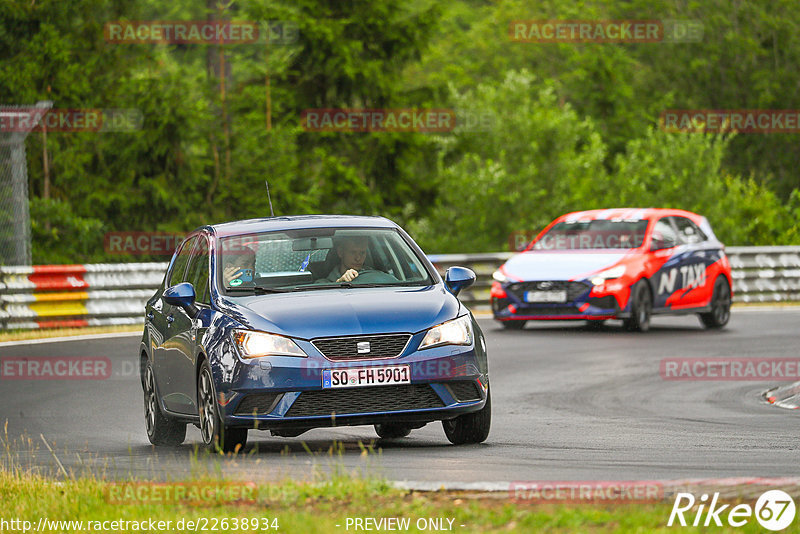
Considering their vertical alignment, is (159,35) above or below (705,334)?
above

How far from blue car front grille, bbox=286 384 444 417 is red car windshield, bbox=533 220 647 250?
12955 millimetres

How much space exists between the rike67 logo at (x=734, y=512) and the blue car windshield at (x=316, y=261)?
164 inches

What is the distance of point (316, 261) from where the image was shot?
1089 cm

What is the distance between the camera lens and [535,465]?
9016 mm

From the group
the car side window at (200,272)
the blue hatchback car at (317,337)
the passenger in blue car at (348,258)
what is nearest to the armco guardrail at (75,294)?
the car side window at (200,272)

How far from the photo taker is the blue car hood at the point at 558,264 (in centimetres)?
2150

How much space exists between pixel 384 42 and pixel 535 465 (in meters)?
37.5

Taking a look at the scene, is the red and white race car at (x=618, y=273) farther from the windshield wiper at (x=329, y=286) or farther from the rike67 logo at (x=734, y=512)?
the rike67 logo at (x=734, y=512)

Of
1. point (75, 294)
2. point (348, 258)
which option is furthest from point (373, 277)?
point (75, 294)

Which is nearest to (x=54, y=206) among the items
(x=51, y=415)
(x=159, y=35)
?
(x=159, y=35)

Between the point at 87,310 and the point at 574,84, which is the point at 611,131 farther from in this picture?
the point at 87,310

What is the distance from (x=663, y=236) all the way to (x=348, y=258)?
41.1ft

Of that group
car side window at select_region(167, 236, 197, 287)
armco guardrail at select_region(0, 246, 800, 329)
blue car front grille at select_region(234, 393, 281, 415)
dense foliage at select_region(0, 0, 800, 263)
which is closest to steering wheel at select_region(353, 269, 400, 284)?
blue car front grille at select_region(234, 393, 281, 415)

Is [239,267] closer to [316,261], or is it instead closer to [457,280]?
[316,261]
